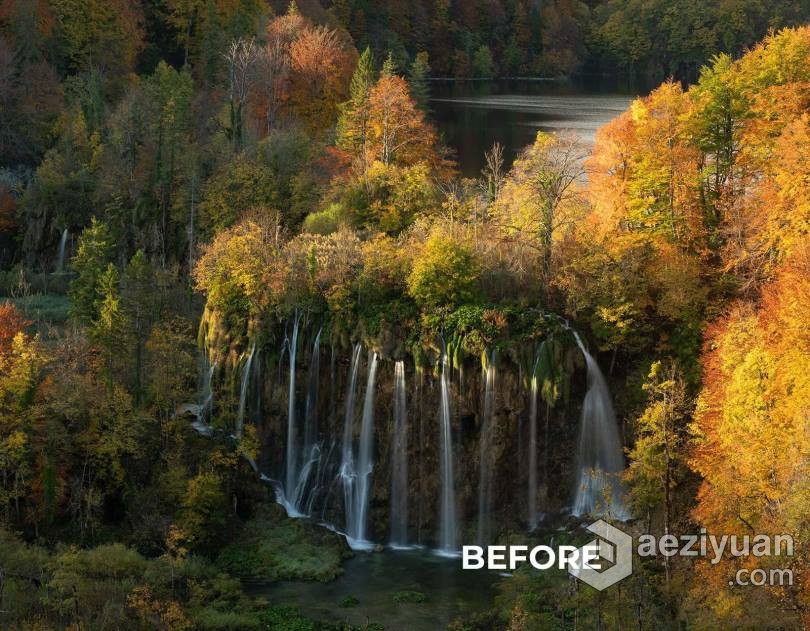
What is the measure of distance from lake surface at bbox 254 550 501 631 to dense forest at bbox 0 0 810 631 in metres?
0.75

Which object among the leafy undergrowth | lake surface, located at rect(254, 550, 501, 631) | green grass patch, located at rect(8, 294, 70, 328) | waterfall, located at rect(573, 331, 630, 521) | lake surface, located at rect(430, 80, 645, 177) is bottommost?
lake surface, located at rect(254, 550, 501, 631)

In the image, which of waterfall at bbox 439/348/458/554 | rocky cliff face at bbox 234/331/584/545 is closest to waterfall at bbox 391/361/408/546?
rocky cliff face at bbox 234/331/584/545

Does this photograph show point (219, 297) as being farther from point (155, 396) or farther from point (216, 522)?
point (216, 522)

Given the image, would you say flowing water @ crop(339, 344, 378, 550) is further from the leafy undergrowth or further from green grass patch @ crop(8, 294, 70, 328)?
green grass patch @ crop(8, 294, 70, 328)

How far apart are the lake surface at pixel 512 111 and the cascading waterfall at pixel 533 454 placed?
31.5 m

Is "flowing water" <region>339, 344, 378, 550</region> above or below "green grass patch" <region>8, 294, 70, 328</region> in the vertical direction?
below

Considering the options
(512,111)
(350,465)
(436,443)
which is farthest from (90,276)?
(512,111)

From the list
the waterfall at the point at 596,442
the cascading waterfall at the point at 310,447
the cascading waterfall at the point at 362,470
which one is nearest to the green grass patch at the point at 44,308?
the cascading waterfall at the point at 310,447

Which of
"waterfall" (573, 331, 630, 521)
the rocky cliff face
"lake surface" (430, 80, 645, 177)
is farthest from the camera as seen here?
"lake surface" (430, 80, 645, 177)

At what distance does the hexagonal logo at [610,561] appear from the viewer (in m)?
32.6

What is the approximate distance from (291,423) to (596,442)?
13026 mm

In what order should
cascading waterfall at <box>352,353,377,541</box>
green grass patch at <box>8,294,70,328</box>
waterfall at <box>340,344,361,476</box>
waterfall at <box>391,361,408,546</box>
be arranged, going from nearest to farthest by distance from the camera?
1. waterfall at <box>391,361,408,546</box>
2. cascading waterfall at <box>352,353,377,541</box>
3. waterfall at <box>340,344,361,476</box>
4. green grass patch at <box>8,294,70,328</box>

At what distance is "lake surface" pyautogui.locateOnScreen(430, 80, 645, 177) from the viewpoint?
3565 inches

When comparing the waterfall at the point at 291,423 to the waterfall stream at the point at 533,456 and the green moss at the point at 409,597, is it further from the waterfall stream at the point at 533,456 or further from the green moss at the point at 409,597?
the waterfall stream at the point at 533,456
